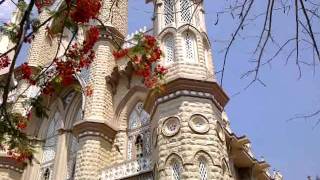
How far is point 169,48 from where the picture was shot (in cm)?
1518

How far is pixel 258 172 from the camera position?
62.4ft

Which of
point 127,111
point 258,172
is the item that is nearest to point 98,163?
point 127,111

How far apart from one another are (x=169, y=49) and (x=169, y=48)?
0.18 feet

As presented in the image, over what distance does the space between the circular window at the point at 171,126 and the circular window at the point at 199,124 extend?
42 cm

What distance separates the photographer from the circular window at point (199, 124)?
1277cm

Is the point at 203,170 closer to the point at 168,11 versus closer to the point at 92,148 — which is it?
the point at 92,148

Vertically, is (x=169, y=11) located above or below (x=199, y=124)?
above

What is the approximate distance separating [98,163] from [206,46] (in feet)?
18.5

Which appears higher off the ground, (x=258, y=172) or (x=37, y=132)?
(x=37, y=132)

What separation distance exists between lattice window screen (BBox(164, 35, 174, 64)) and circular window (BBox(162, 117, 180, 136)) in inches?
A: 94.4

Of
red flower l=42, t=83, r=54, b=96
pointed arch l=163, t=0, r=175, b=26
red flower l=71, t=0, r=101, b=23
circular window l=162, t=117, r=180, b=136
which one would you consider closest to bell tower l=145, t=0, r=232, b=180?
circular window l=162, t=117, r=180, b=136

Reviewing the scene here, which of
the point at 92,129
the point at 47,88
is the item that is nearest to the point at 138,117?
the point at 92,129

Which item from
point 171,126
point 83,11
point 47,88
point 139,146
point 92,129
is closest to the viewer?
point 83,11

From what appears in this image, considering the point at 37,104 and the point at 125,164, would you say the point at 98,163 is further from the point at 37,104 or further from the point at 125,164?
the point at 37,104
